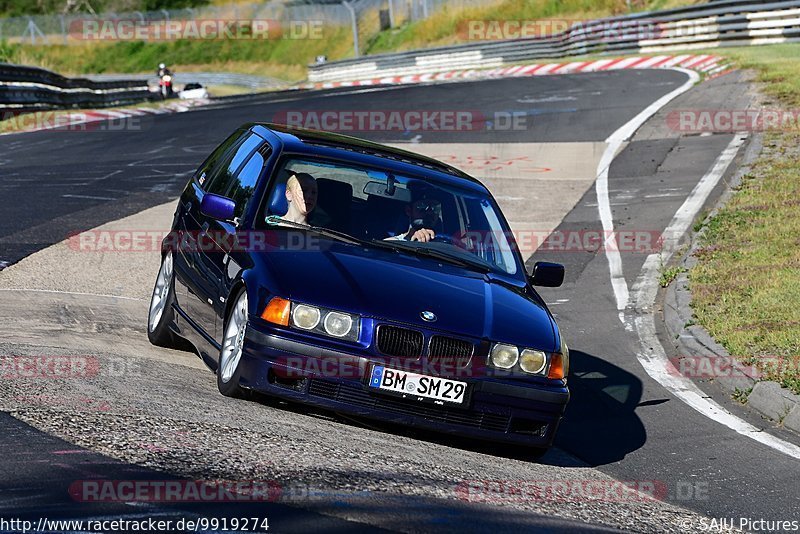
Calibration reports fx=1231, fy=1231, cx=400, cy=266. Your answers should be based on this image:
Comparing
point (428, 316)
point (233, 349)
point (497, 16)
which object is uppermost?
point (428, 316)

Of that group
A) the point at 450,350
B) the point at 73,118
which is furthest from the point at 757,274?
the point at 73,118

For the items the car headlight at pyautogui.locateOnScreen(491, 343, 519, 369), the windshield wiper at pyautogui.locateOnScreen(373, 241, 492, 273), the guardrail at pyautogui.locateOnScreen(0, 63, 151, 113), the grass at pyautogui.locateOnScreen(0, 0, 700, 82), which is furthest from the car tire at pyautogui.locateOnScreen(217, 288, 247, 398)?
the grass at pyautogui.locateOnScreen(0, 0, 700, 82)

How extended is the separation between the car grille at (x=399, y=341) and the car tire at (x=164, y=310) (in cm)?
237

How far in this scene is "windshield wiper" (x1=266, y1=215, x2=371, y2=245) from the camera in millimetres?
7547

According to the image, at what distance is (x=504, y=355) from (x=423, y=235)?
1.40m

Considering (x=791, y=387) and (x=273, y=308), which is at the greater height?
(x=273, y=308)

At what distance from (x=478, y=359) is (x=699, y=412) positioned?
2608 millimetres

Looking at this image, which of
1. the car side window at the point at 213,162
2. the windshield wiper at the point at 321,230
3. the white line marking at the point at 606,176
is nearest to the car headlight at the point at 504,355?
the windshield wiper at the point at 321,230

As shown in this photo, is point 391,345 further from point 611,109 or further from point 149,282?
point 611,109

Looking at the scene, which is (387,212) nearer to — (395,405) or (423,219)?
(423,219)

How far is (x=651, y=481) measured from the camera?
269 inches

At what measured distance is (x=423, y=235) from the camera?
25.8 ft

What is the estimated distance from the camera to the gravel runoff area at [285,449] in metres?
5.22

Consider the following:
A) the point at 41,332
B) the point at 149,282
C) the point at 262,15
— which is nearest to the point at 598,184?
the point at 149,282
